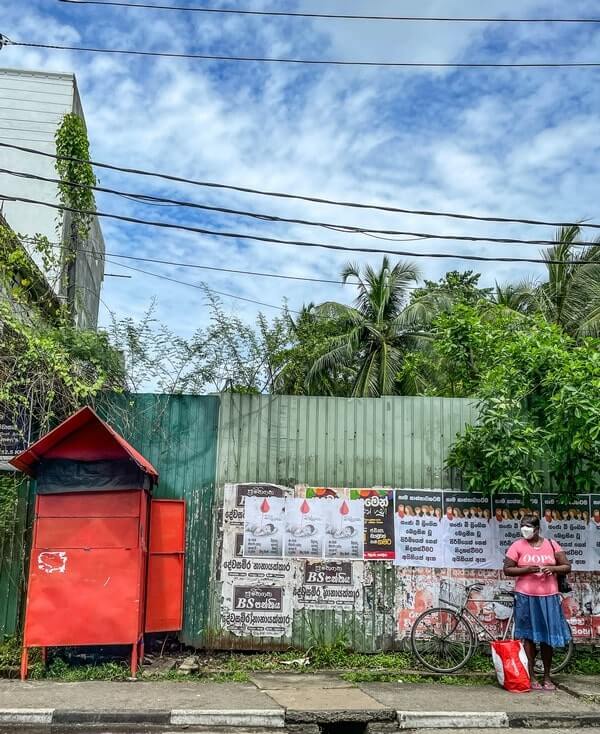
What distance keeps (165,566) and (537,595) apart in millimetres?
4218

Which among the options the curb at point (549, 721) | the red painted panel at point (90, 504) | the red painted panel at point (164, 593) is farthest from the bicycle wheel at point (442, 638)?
the red painted panel at point (90, 504)

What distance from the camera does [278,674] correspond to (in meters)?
7.89

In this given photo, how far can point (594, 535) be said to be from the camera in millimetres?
8883

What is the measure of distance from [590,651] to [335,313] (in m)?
14.6

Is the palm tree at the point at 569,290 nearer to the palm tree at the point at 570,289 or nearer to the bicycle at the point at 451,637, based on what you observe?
the palm tree at the point at 570,289

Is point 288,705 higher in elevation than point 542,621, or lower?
lower

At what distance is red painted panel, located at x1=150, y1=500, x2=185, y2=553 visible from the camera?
8375 mm

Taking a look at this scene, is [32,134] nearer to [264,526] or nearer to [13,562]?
[13,562]

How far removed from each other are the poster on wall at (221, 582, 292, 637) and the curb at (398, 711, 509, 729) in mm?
2457

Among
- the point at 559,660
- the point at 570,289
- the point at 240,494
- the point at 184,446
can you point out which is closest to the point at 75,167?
the point at 184,446

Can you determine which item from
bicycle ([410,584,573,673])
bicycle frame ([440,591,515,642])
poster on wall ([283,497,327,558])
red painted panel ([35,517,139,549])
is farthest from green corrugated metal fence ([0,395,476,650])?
red painted panel ([35,517,139,549])

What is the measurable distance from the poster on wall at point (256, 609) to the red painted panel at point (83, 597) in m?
1.30

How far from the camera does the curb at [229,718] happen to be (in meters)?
6.13

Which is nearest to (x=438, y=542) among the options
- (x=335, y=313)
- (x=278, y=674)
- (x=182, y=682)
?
(x=278, y=674)
